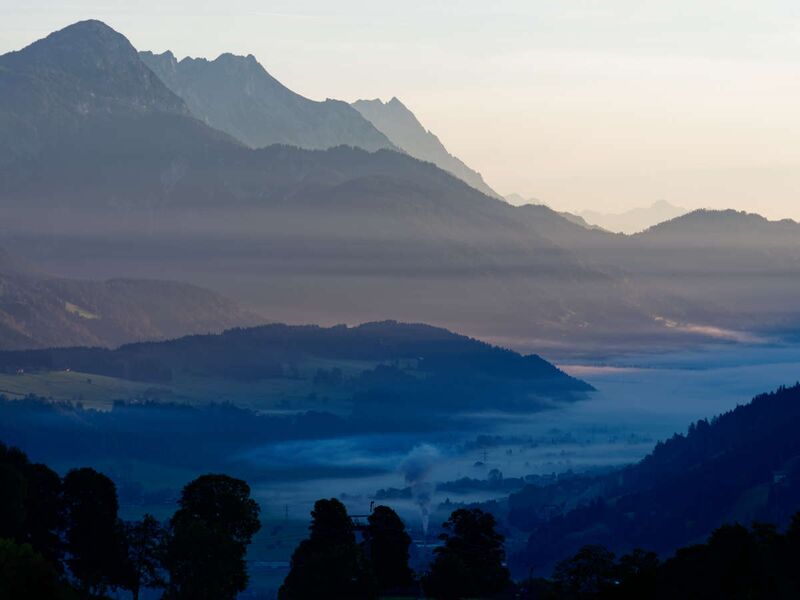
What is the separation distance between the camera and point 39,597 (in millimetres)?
199500
